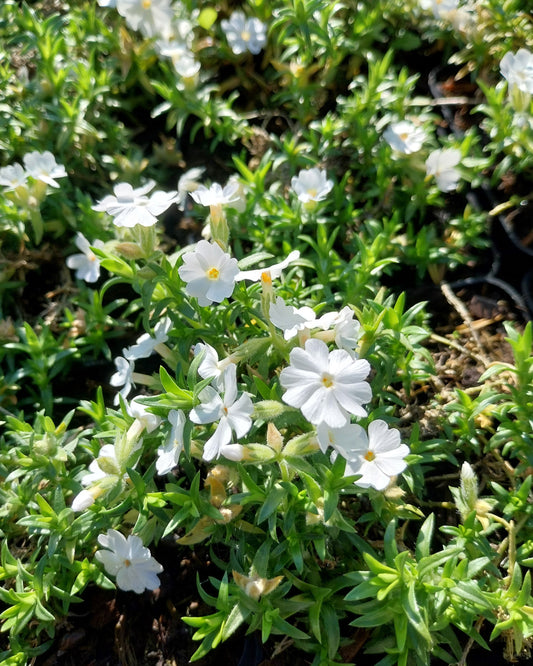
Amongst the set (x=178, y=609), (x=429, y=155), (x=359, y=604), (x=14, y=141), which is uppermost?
(x=14, y=141)

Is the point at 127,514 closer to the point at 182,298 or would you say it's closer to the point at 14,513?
the point at 14,513

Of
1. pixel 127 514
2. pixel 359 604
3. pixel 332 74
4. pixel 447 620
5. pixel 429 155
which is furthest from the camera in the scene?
pixel 332 74

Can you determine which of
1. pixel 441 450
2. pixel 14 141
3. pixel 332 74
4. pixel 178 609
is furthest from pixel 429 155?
pixel 178 609

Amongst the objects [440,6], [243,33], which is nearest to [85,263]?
[243,33]

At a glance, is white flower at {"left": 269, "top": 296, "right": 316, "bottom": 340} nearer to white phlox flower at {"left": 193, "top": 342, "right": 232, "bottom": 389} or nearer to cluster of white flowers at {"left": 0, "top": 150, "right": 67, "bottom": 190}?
white phlox flower at {"left": 193, "top": 342, "right": 232, "bottom": 389}

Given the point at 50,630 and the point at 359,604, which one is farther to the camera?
the point at 50,630

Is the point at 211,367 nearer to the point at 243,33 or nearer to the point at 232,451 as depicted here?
the point at 232,451

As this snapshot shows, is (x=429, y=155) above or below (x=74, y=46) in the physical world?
below
